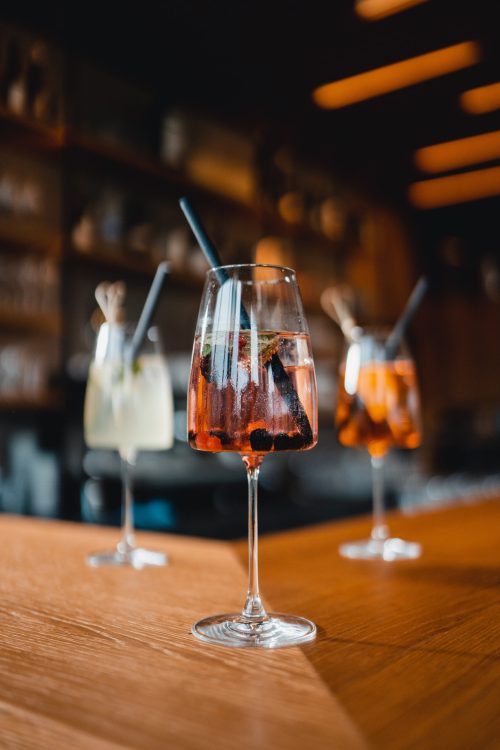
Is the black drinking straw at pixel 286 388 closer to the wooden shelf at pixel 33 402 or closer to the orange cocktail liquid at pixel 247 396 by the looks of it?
the orange cocktail liquid at pixel 247 396

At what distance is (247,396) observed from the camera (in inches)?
28.9

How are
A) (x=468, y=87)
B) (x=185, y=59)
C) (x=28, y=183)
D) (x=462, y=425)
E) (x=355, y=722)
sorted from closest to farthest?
(x=355, y=722) → (x=28, y=183) → (x=185, y=59) → (x=468, y=87) → (x=462, y=425)

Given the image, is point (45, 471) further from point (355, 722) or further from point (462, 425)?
point (462, 425)

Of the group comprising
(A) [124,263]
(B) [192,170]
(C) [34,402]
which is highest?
(B) [192,170]

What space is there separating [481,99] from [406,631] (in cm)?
468

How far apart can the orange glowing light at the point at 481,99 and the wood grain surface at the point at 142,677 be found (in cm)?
440

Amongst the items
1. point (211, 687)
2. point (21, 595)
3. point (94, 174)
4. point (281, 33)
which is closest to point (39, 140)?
point (94, 174)

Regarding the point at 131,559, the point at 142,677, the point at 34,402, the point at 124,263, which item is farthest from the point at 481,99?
the point at 142,677

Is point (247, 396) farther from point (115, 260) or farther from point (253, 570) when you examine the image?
point (115, 260)

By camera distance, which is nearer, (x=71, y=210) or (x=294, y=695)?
(x=294, y=695)

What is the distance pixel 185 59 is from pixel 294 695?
411 cm

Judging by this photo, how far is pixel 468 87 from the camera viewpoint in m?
4.53

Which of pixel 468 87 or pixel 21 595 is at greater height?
pixel 468 87

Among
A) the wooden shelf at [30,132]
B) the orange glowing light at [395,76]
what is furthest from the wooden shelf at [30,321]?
the orange glowing light at [395,76]
